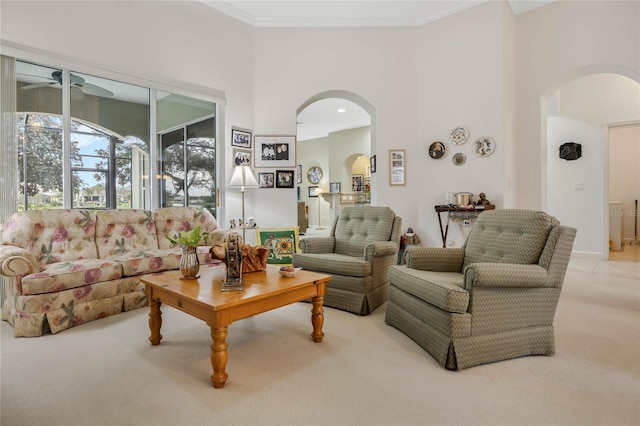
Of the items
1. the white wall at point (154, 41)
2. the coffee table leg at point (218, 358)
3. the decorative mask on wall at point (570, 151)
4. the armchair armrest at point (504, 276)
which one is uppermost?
the white wall at point (154, 41)

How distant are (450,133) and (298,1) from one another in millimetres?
2750

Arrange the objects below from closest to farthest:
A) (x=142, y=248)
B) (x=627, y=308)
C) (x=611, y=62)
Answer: (x=627, y=308) < (x=142, y=248) < (x=611, y=62)

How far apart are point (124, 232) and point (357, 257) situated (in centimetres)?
242

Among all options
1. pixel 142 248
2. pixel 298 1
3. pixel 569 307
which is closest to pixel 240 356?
pixel 142 248

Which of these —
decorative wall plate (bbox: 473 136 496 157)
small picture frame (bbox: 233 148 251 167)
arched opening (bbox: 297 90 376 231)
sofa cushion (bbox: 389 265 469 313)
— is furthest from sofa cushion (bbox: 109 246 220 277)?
arched opening (bbox: 297 90 376 231)

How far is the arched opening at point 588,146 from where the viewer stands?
18.0 ft

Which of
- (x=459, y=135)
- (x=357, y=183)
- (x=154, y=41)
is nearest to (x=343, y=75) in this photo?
(x=459, y=135)

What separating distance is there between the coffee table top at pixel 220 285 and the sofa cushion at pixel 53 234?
129 centimetres

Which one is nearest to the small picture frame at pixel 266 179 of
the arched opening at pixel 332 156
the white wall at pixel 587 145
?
the arched opening at pixel 332 156

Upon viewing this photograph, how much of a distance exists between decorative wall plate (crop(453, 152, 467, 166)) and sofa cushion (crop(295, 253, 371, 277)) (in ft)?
8.31

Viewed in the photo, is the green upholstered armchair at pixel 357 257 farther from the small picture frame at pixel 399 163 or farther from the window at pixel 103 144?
the window at pixel 103 144

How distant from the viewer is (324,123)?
9.52 m

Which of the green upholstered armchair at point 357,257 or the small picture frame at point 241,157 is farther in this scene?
the small picture frame at point 241,157

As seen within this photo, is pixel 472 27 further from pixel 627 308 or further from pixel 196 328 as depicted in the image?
pixel 196 328
